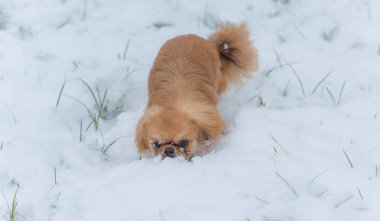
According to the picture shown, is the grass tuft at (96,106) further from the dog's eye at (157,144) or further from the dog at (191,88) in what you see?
the dog's eye at (157,144)

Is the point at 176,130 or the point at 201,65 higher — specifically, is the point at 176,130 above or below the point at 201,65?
below

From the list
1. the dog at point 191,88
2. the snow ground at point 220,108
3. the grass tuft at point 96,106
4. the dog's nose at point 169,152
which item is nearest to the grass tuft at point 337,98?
the snow ground at point 220,108

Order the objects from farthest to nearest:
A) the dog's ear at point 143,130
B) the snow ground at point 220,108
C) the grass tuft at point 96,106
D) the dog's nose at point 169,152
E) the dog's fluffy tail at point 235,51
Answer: the dog's fluffy tail at point 235,51
the grass tuft at point 96,106
the dog's ear at point 143,130
the dog's nose at point 169,152
the snow ground at point 220,108

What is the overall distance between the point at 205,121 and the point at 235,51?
39.4 inches

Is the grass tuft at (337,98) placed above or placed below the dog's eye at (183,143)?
above

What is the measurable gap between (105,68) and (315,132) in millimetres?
1699

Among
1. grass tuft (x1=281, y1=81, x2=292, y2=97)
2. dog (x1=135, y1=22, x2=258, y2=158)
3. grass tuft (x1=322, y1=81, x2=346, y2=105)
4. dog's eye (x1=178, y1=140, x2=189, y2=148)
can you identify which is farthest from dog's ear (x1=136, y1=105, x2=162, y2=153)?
grass tuft (x1=322, y1=81, x2=346, y2=105)

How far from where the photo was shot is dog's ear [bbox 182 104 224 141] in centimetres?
359

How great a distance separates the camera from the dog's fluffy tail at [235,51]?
14.3ft

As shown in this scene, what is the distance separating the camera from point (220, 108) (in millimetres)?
4289

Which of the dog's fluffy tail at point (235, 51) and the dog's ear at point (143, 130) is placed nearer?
the dog's ear at point (143, 130)

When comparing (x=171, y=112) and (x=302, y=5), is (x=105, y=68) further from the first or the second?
(x=302, y=5)

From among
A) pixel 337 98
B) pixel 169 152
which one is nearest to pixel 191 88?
pixel 169 152

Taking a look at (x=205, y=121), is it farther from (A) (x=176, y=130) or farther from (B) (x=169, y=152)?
(B) (x=169, y=152)
